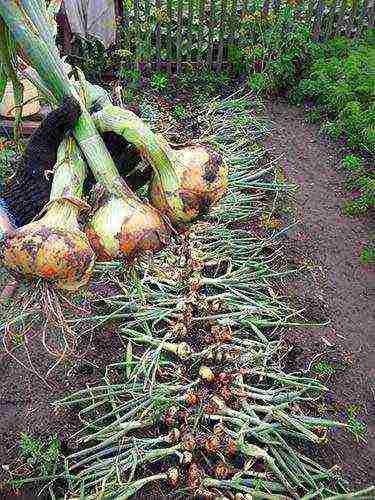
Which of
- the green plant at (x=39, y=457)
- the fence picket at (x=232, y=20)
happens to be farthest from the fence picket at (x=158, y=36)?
the green plant at (x=39, y=457)

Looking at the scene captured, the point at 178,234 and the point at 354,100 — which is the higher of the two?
the point at 178,234

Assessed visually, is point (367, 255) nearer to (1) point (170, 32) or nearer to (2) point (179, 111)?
(2) point (179, 111)

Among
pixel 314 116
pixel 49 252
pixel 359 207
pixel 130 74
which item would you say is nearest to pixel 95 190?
pixel 49 252

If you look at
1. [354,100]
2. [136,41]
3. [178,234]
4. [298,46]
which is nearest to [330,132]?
[354,100]

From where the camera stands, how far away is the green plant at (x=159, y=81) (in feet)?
17.7

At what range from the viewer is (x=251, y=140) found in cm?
435

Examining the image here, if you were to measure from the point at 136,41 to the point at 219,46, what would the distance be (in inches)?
31.1

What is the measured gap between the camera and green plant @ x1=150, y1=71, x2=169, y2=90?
213 inches

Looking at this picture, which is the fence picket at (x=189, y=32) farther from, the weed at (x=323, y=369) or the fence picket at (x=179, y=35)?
the weed at (x=323, y=369)

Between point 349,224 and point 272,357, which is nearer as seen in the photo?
point 272,357

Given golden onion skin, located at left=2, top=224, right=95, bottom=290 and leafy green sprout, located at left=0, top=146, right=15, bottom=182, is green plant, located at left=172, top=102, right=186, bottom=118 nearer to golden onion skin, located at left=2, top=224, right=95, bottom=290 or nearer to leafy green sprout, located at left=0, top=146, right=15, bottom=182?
leafy green sprout, located at left=0, top=146, right=15, bottom=182

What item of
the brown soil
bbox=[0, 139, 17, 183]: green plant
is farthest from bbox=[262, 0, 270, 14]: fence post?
bbox=[0, 139, 17, 183]: green plant

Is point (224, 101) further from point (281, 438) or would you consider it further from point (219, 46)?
point (281, 438)

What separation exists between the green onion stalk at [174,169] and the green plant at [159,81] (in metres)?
4.39
